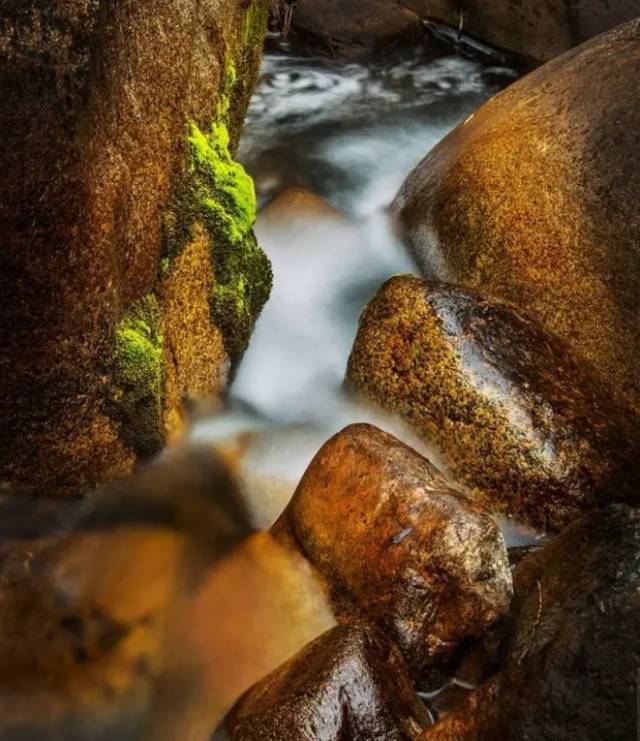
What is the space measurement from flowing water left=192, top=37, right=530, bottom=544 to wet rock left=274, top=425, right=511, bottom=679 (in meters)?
0.71

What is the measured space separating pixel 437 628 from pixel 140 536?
5.57 feet

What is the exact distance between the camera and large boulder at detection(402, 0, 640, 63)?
9398 mm

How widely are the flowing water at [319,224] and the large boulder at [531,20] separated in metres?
0.46

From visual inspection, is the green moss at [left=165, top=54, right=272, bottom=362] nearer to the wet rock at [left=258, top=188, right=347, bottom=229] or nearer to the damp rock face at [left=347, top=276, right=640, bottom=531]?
the damp rock face at [left=347, top=276, right=640, bottom=531]

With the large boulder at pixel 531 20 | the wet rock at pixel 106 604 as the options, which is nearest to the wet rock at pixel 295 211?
the wet rock at pixel 106 604

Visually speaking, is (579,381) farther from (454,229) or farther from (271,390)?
(271,390)

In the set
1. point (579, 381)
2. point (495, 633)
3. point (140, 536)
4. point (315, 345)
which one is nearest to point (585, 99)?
point (579, 381)

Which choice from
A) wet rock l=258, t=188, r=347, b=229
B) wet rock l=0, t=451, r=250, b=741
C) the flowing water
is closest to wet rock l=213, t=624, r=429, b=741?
wet rock l=0, t=451, r=250, b=741

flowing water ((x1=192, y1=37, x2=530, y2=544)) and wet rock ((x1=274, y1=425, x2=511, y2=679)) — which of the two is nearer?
wet rock ((x1=274, y1=425, x2=511, y2=679))

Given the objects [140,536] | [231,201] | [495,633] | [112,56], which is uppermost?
[112,56]

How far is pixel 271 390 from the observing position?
5191mm

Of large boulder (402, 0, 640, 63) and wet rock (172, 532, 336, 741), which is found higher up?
large boulder (402, 0, 640, 63)

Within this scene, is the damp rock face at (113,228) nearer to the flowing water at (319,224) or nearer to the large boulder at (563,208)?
the flowing water at (319,224)

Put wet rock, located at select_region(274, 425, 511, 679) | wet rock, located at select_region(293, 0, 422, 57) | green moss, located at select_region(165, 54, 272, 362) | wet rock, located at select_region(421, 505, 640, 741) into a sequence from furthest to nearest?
1. wet rock, located at select_region(293, 0, 422, 57)
2. green moss, located at select_region(165, 54, 272, 362)
3. wet rock, located at select_region(274, 425, 511, 679)
4. wet rock, located at select_region(421, 505, 640, 741)
